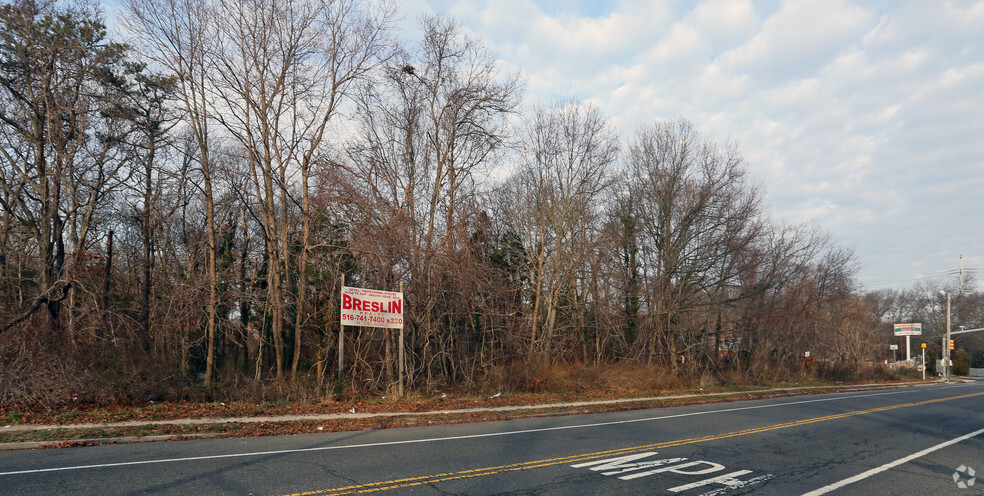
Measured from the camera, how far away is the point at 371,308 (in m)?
16.8

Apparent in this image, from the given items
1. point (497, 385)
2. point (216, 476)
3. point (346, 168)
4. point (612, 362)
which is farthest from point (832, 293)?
point (216, 476)

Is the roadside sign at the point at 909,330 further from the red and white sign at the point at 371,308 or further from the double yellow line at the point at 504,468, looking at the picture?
the red and white sign at the point at 371,308

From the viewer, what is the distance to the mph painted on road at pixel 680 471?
24.5 ft

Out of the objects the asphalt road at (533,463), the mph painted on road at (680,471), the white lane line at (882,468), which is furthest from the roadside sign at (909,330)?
the mph painted on road at (680,471)

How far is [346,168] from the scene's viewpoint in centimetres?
1945

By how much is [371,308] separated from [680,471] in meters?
10.8

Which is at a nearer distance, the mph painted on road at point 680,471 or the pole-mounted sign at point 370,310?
the mph painted on road at point 680,471

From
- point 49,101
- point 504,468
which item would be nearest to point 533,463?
point 504,468

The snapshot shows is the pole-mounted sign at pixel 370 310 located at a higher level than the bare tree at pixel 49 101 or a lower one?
lower

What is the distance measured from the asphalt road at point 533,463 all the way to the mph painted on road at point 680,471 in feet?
0.10

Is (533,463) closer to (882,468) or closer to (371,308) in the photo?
(882,468)

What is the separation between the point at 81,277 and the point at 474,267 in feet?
42.3

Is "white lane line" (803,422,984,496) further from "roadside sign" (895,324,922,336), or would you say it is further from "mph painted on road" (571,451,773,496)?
"roadside sign" (895,324,922,336)

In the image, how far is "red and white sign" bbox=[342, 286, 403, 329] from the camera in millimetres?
16391
